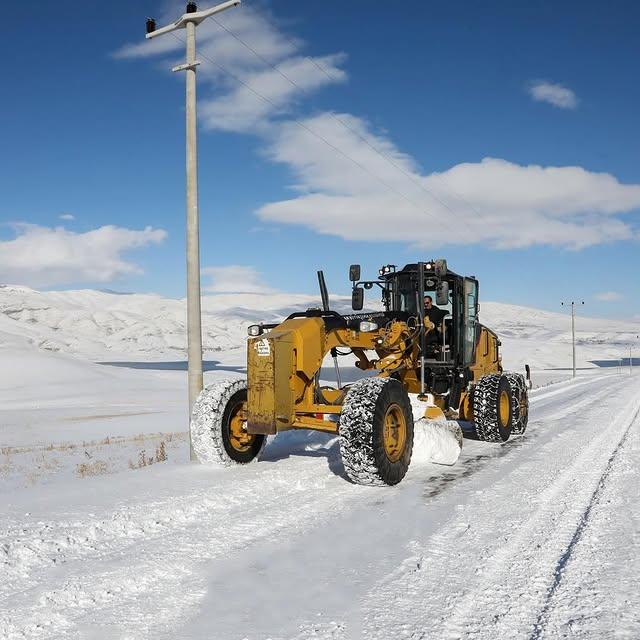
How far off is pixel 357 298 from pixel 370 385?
8.15 ft

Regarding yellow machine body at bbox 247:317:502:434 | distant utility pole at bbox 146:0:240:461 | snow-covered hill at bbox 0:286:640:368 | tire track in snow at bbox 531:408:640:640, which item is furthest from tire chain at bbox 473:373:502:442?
snow-covered hill at bbox 0:286:640:368

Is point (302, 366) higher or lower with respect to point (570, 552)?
higher

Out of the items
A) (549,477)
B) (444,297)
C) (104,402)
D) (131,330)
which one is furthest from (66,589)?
(131,330)

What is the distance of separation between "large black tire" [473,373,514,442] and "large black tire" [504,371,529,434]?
331 mm

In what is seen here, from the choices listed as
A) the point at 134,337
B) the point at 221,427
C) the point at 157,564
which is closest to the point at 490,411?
the point at 221,427

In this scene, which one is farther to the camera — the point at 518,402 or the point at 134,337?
the point at 134,337

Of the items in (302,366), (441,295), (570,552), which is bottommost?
(570,552)

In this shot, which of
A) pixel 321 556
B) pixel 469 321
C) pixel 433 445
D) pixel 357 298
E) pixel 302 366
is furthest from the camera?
pixel 469 321

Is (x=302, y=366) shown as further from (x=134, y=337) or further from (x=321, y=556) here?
(x=134, y=337)

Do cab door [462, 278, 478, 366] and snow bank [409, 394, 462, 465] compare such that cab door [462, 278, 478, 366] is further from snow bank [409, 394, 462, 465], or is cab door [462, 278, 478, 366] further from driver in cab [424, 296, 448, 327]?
snow bank [409, 394, 462, 465]

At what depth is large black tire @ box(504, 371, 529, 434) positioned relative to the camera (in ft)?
33.9

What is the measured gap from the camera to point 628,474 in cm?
716

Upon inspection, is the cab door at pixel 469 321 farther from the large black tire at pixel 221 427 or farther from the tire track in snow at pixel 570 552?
the large black tire at pixel 221 427

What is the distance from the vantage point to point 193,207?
848 centimetres
